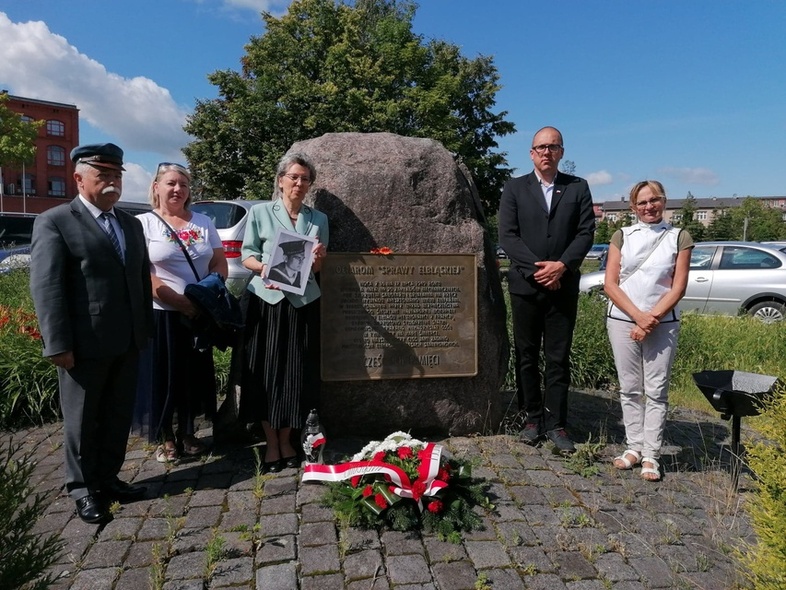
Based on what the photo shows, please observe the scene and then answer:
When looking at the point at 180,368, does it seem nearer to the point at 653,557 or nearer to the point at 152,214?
the point at 152,214

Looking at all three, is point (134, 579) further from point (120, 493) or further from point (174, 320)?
point (174, 320)

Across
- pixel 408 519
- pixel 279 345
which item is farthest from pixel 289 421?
pixel 408 519

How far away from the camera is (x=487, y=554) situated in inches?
108

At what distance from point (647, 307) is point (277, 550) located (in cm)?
254

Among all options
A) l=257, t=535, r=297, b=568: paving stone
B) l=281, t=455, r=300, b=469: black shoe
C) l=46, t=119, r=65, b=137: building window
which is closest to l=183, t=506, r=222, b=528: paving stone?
l=257, t=535, r=297, b=568: paving stone

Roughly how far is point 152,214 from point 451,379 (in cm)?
224

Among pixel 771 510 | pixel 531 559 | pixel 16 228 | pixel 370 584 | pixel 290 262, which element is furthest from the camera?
pixel 16 228

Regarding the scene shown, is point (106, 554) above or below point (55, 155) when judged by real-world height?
below

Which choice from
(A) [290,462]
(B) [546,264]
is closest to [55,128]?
(A) [290,462]

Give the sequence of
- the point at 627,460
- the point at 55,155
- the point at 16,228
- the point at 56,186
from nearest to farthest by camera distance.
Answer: the point at 627,460 < the point at 16,228 < the point at 55,155 < the point at 56,186

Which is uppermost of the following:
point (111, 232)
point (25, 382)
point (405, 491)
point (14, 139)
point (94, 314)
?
point (14, 139)

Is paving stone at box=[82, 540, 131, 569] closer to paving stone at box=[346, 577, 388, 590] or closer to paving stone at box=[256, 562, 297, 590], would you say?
paving stone at box=[256, 562, 297, 590]

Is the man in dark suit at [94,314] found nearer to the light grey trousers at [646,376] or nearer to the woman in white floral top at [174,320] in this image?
the woman in white floral top at [174,320]

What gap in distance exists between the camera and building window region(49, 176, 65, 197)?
46725 mm
